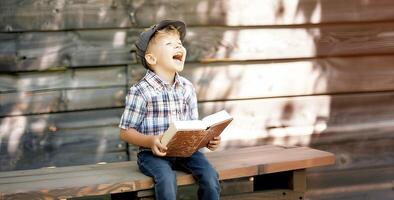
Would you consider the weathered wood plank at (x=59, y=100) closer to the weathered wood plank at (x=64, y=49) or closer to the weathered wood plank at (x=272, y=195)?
the weathered wood plank at (x=64, y=49)

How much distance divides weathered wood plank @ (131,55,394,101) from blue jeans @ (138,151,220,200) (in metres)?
0.94

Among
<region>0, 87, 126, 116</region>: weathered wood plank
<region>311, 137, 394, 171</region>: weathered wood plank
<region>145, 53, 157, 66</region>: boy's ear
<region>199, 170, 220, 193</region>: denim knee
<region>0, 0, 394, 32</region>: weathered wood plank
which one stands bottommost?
<region>311, 137, 394, 171</region>: weathered wood plank

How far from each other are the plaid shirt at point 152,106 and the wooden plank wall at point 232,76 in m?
0.84

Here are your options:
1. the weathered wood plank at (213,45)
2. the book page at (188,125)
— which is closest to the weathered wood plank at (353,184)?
the weathered wood plank at (213,45)

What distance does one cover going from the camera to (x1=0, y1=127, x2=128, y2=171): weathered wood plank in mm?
4039

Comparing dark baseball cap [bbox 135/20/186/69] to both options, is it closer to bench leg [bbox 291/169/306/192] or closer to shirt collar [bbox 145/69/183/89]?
shirt collar [bbox 145/69/183/89]

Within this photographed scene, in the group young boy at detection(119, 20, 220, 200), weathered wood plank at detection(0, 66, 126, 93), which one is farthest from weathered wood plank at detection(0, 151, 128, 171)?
young boy at detection(119, 20, 220, 200)

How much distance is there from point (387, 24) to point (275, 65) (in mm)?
903

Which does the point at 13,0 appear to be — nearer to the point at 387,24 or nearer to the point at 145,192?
the point at 145,192

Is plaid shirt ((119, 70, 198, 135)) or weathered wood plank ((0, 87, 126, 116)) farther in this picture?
weathered wood plank ((0, 87, 126, 116))

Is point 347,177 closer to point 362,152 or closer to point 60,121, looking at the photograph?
point 362,152

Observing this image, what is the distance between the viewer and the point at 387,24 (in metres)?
4.81

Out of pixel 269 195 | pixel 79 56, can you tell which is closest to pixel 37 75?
pixel 79 56

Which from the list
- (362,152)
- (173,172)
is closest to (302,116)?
(362,152)
